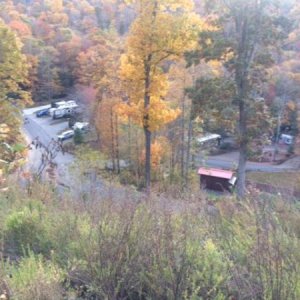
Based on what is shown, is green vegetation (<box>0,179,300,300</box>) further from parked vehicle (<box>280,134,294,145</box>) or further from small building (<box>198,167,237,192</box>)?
parked vehicle (<box>280,134,294,145</box>)

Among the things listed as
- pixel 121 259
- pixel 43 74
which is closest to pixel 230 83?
pixel 121 259

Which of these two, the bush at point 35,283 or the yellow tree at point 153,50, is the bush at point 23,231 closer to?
the bush at point 35,283

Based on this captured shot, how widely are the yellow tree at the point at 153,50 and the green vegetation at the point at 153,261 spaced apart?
31.5ft

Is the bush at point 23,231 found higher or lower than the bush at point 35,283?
lower

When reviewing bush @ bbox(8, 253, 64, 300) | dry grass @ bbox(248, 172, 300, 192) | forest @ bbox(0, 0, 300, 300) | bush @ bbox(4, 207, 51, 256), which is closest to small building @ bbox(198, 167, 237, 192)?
forest @ bbox(0, 0, 300, 300)

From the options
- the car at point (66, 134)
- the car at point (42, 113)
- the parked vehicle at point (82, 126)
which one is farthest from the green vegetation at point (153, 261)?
the car at point (42, 113)

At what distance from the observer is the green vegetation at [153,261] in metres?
3.36

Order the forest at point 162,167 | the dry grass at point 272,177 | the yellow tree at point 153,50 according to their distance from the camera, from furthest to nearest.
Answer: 1. the dry grass at point 272,177
2. the yellow tree at point 153,50
3. the forest at point 162,167

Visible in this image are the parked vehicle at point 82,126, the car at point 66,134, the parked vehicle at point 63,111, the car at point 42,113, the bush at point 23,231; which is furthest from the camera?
the car at point 42,113

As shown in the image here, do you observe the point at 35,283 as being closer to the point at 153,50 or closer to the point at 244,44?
the point at 153,50

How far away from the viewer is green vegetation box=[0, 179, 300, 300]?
3.36 meters

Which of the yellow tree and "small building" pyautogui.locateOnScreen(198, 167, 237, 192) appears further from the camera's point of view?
"small building" pyautogui.locateOnScreen(198, 167, 237, 192)

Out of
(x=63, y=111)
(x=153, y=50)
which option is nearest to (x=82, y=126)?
(x=63, y=111)

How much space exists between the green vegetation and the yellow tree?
9.59 meters
